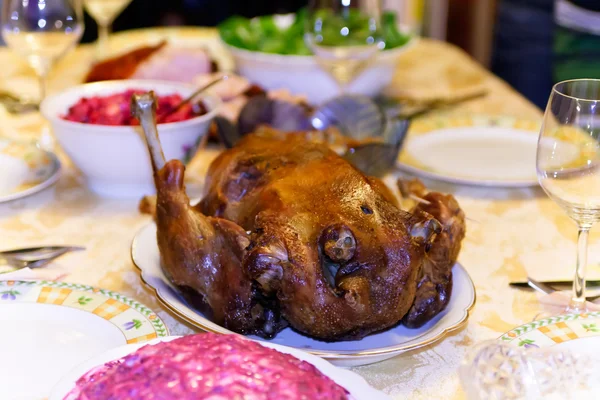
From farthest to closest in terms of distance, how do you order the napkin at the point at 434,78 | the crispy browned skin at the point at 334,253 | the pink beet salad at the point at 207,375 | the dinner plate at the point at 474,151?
the napkin at the point at 434,78, the dinner plate at the point at 474,151, the crispy browned skin at the point at 334,253, the pink beet salad at the point at 207,375

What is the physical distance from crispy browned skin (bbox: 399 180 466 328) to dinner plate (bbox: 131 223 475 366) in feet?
0.06

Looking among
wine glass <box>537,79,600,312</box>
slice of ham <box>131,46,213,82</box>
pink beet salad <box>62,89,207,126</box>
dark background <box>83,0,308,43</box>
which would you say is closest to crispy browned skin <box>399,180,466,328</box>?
wine glass <box>537,79,600,312</box>

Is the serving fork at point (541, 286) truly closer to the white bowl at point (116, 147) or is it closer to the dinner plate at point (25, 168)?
the white bowl at point (116, 147)

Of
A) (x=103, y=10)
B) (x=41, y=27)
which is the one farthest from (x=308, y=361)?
(x=103, y=10)

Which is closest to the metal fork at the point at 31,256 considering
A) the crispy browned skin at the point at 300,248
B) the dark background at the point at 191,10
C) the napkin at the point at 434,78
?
the crispy browned skin at the point at 300,248

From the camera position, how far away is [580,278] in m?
1.05

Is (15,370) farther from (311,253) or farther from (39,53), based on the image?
(39,53)

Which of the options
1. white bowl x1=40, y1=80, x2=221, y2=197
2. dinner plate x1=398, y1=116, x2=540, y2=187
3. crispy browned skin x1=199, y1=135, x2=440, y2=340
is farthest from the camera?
dinner plate x1=398, y1=116, x2=540, y2=187

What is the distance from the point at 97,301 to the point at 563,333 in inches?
23.4

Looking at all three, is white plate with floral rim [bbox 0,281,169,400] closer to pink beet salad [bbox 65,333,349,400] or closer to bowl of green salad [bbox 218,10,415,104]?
pink beet salad [bbox 65,333,349,400]

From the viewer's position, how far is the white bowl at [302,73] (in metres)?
1.92

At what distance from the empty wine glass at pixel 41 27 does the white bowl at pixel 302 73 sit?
0.44 metres

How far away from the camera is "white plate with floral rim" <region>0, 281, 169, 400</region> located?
0.87 meters

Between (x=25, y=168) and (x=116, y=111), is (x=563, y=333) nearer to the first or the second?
(x=116, y=111)
